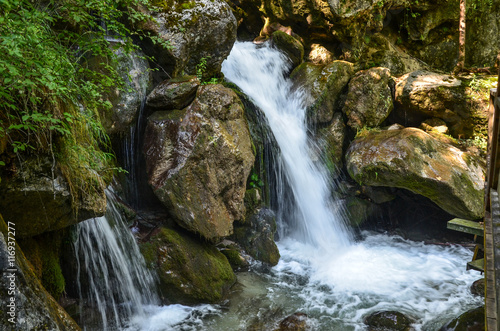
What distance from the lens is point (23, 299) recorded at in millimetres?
2406

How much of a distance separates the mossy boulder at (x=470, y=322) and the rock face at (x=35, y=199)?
17.0ft

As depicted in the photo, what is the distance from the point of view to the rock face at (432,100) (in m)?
9.45

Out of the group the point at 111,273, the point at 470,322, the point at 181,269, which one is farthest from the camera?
the point at 181,269

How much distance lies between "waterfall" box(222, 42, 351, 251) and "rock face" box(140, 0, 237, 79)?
1.56 metres

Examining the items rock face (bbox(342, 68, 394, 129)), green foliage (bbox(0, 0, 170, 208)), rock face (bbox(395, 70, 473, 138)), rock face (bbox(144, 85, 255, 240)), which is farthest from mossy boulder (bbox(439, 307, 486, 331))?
rock face (bbox(395, 70, 473, 138))

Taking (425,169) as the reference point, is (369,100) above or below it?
above

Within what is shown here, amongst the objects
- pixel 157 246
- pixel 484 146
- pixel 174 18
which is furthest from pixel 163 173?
pixel 484 146

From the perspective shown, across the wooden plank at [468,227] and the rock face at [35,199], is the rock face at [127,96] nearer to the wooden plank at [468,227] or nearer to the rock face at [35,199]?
the rock face at [35,199]

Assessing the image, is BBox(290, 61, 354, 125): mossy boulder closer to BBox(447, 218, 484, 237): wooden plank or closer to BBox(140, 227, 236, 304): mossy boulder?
BBox(447, 218, 484, 237): wooden plank

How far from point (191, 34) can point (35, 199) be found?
490 cm

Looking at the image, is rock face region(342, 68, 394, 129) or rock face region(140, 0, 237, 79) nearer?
rock face region(140, 0, 237, 79)

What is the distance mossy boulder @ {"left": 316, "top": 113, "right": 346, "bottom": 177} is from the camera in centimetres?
970

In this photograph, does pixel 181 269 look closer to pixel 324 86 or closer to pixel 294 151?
pixel 294 151

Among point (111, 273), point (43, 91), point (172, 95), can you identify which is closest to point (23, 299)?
point (43, 91)
